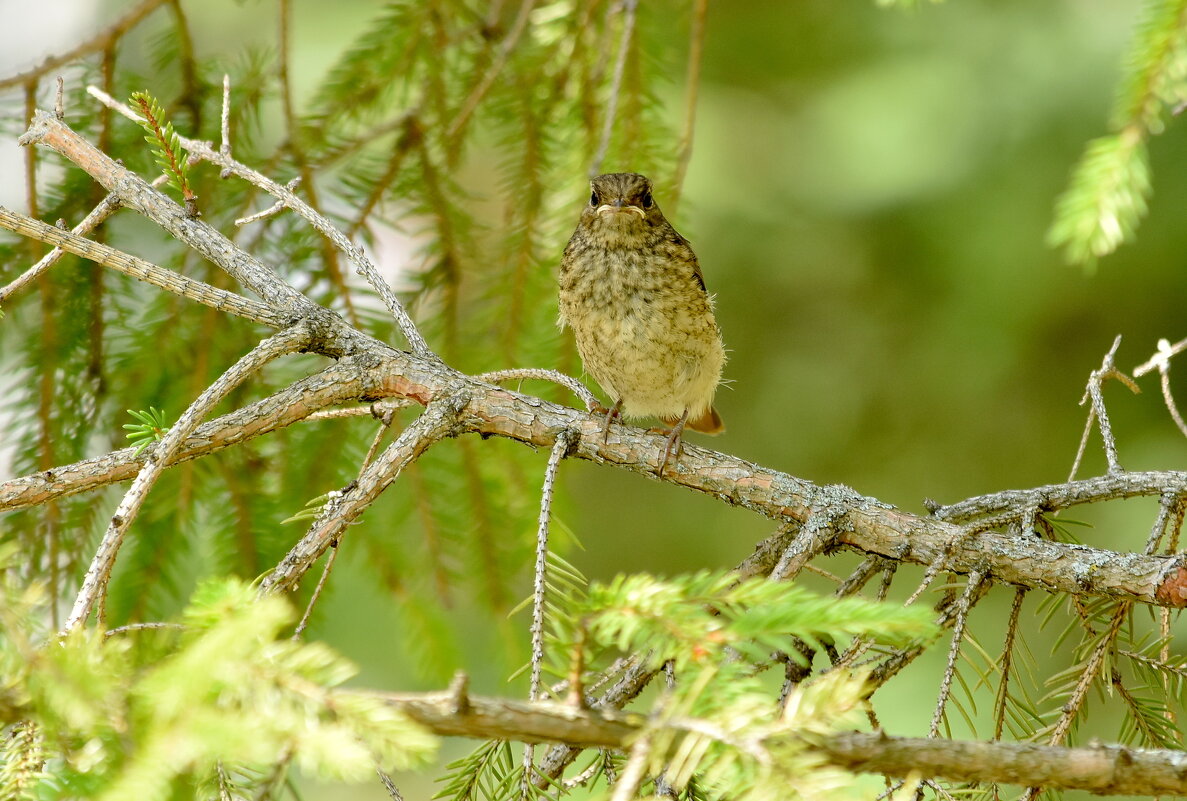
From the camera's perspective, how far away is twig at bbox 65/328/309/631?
124cm

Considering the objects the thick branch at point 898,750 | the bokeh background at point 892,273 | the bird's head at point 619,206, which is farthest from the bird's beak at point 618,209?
the thick branch at point 898,750

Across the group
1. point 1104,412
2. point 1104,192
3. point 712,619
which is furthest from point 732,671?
point 1104,192

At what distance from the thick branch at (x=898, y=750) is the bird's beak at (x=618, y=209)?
6.48 feet

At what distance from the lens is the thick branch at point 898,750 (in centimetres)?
103

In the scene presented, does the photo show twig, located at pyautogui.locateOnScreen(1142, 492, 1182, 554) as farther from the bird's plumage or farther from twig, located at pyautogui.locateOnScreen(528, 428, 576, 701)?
the bird's plumage

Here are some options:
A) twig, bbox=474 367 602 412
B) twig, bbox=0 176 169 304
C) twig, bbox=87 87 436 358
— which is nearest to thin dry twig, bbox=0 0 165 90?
twig, bbox=87 87 436 358

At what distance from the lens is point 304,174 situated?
2588 mm

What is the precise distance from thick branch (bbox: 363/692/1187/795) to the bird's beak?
1976 mm

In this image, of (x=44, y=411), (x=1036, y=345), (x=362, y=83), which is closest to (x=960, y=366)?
(x=1036, y=345)

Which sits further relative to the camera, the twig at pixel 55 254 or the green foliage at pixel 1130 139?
the green foliage at pixel 1130 139

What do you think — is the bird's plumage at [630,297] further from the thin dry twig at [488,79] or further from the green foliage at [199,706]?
the green foliage at [199,706]

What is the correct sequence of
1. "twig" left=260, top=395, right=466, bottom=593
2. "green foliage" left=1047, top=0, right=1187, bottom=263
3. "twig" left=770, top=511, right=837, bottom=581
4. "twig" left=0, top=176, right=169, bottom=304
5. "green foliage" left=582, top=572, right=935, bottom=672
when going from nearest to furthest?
"green foliage" left=582, top=572, right=935, bottom=672
"twig" left=260, top=395, right=466, bottom=593
"twig" left=0, top=176, right=169, bottom=304
"twig" left=770, top=511, right=837, bottom=581
"green foliage" left=1047, top=0, right=1187, bottom=263

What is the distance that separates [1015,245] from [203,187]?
2.85 meters

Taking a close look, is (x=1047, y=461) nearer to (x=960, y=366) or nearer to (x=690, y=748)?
(x=960, y=366)
